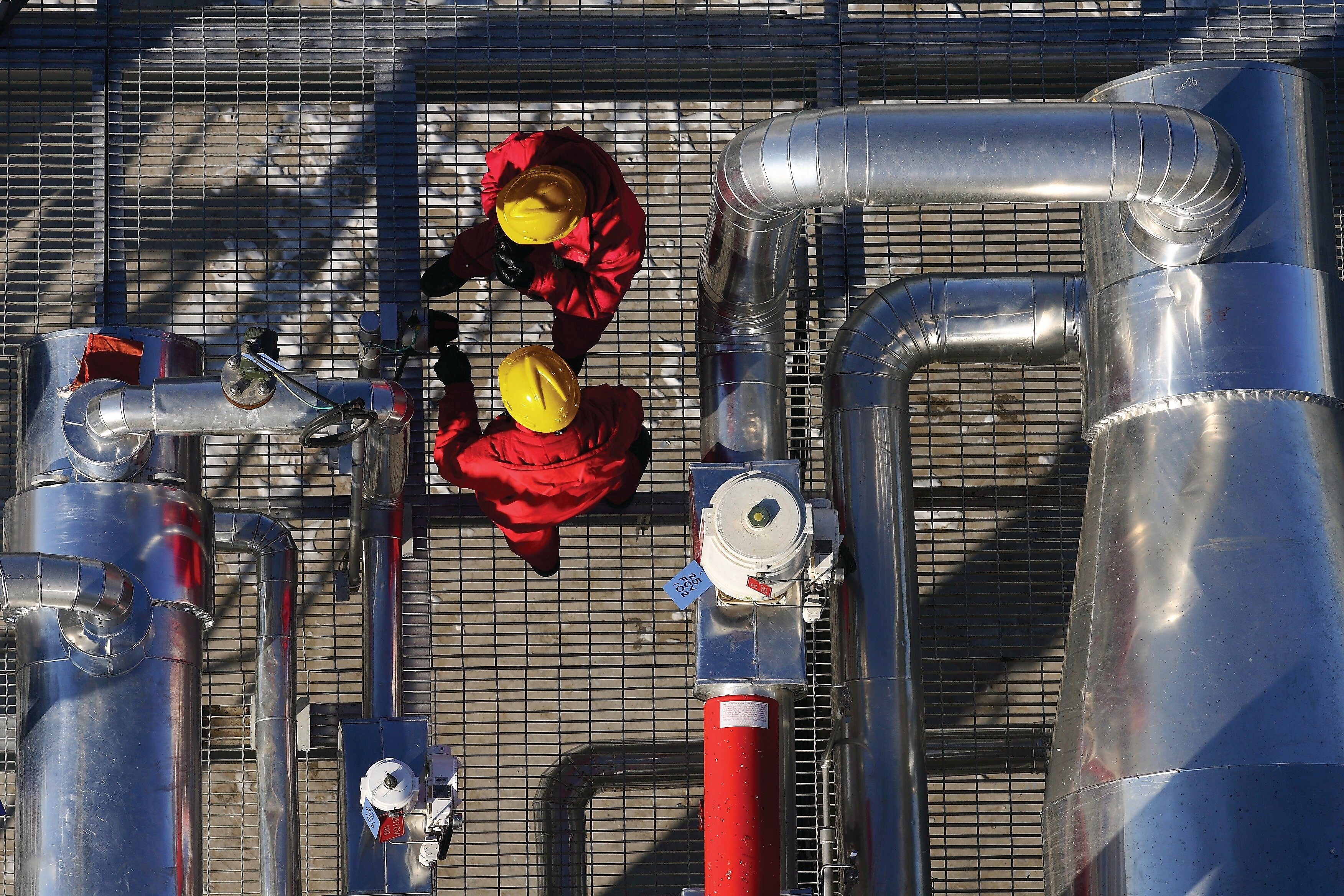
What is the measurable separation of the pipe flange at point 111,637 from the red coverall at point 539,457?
964 mm

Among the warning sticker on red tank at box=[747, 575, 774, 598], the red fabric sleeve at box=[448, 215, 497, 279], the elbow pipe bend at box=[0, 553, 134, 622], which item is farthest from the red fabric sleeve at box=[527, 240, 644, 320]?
the elbow pipe bend at box=[0, 553, 134, 622]

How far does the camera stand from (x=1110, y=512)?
3377 millimetres

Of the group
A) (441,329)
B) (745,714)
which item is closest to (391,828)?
(745,714)

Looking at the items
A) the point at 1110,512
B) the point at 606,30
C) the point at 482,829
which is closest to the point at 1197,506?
the point at 1110,512

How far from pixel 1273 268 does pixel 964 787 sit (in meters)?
2.50

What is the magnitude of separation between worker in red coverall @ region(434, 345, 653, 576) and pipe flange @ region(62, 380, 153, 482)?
894mm

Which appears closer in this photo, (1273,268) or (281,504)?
(1273,268)

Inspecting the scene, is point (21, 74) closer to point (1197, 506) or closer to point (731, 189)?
point (731, 189)

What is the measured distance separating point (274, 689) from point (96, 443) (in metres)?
0.99

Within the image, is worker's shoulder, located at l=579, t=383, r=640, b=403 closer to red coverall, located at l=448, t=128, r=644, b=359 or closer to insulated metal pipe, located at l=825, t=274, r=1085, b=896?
red coverall, located at l=448, t=128, r=644, b=359

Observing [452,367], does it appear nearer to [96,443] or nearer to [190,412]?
[190,412]

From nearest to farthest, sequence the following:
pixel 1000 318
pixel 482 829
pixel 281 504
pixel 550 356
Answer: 1. pixel 550 356
2. pixel 1000 318
3. pixel 281 504
4. pixel 482 829

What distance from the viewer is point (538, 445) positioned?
3.54 metres

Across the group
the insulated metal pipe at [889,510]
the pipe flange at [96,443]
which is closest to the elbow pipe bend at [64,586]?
the pipe flange at [96,443]
